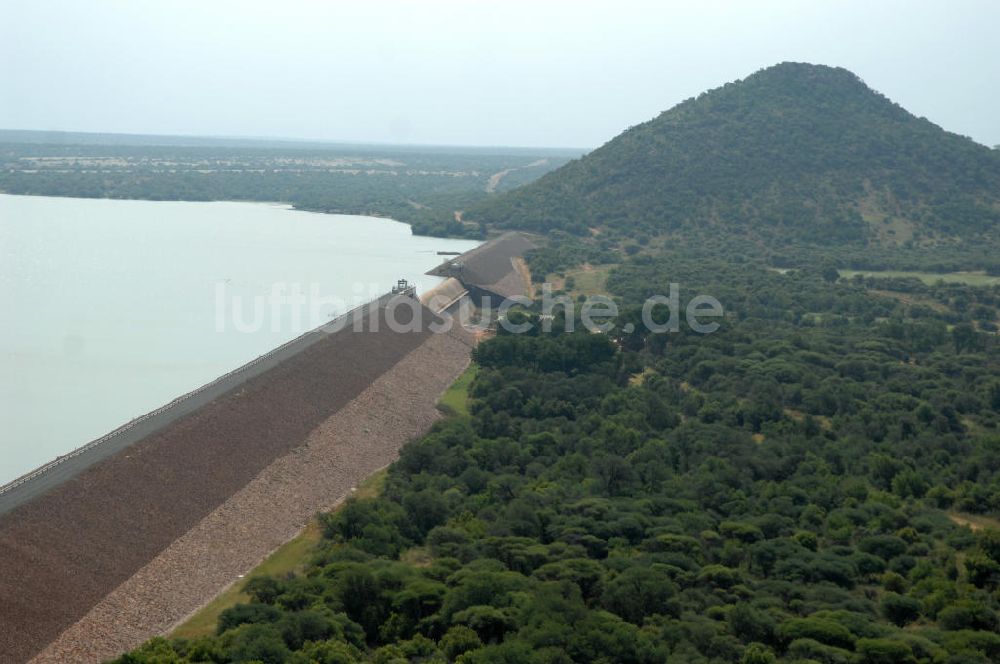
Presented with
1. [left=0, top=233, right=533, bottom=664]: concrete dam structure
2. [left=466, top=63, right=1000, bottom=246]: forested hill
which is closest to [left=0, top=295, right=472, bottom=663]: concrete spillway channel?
[left=0, top=233, right=533, bottom=664]: concrete dam structure

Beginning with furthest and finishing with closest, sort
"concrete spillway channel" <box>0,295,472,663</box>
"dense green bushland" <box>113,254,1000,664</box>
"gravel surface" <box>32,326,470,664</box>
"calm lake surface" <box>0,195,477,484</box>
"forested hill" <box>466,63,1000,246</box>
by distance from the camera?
"forested hill" <box>466,63,1000,246</box> < "calm lake surface" <box>0,195,477,484</box> < "gravel surface" <box>32,326,470,664</box> < "concrete spillway channel" <box>0,295,472,663</box> < "dense green bushland" <box>113,254,1000,664</box>

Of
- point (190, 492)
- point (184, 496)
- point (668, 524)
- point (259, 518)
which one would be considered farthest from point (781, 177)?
point (184, 496)

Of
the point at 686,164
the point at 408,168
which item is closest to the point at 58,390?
the point at 686,164

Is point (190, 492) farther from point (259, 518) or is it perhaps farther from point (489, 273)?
point (489, 273)

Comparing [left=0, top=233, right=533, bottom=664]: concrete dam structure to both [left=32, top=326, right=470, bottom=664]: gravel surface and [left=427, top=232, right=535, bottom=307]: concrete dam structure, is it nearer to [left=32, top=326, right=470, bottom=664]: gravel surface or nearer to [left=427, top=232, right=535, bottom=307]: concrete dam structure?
[left=32, top=326, right=470, bottom=664]: gravel surface

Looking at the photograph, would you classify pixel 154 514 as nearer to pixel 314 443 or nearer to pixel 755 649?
pixel 314 443

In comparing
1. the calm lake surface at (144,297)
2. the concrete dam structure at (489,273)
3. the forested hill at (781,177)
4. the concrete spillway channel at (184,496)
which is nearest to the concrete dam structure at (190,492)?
the concrete spillway channel at (184,496)
